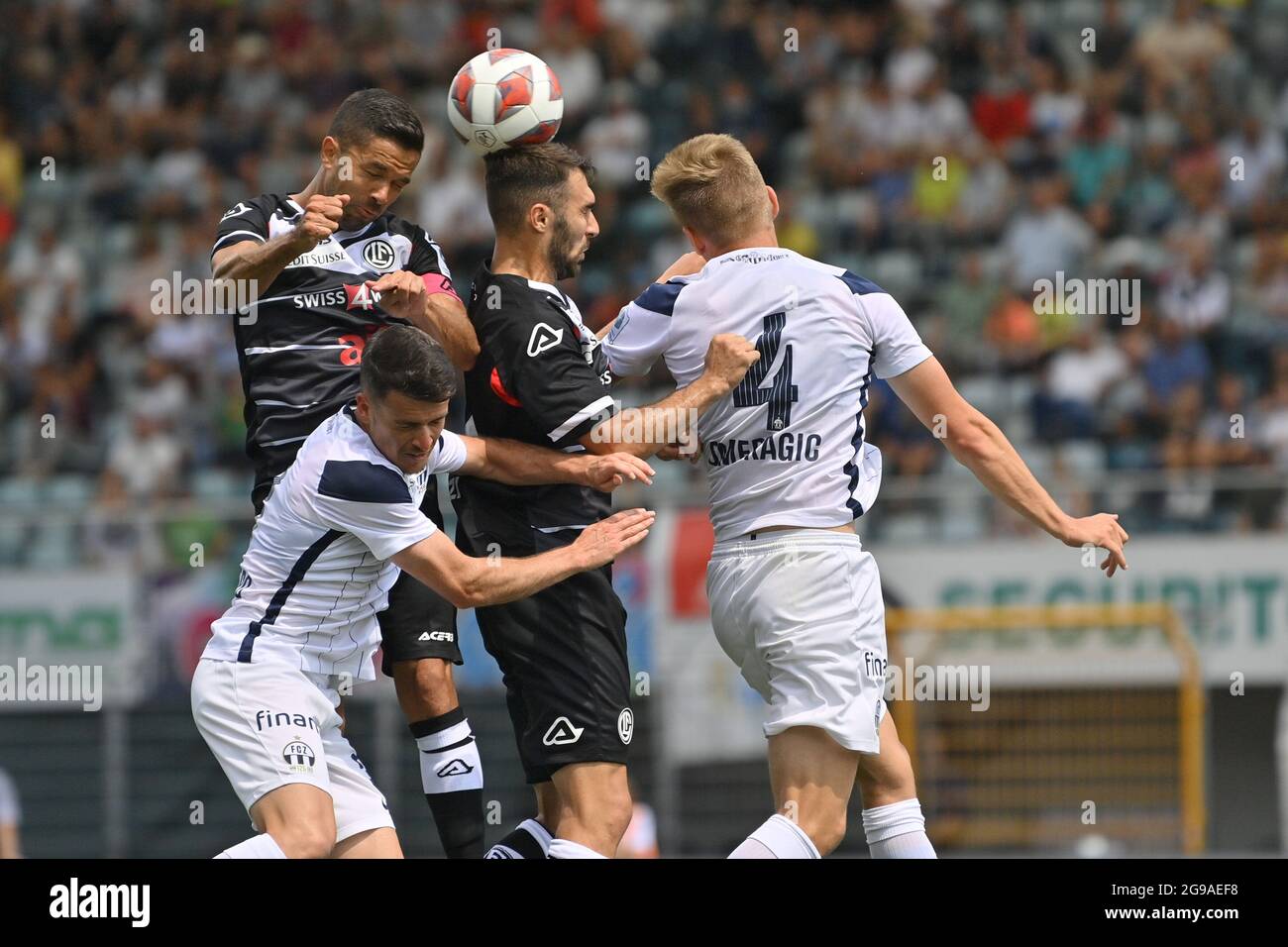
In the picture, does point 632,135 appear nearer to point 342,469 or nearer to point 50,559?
point 50,559

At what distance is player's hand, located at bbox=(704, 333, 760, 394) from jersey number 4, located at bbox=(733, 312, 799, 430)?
0.11 metres

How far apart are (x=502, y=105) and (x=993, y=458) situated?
7.05ft

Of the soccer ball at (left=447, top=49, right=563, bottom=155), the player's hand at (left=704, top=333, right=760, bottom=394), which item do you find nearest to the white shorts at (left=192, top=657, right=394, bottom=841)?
the player's hand at (left=704, top=333, right=760, bottom=394)

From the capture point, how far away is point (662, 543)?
12453 millimetres

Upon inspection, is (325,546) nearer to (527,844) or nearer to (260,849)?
(260,849)

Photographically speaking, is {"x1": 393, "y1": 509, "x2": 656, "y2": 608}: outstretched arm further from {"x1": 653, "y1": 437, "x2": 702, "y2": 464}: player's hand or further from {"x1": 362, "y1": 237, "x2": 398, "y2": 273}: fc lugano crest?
{"x1": 362, "y1": 237, "x2": 398, "y2": 273}: fc lugano crest

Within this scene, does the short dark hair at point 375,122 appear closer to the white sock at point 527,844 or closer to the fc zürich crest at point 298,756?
the fc zürich crest at point 298,756

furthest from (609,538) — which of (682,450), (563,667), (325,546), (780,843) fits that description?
(780,843)

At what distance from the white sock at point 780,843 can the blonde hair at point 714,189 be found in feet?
6.45

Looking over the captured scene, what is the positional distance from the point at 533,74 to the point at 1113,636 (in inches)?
291

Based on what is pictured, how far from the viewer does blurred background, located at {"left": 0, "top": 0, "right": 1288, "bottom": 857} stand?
40.5 ft

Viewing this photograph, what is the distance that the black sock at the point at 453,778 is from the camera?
6.53 metres

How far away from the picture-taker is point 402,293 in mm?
6000
